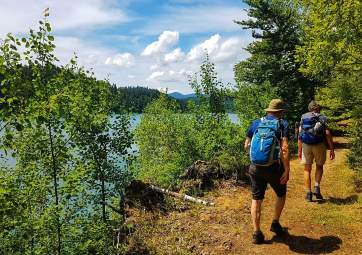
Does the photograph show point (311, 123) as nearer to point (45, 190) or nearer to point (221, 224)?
point (221, 224)

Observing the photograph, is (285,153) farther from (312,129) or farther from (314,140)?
(314,140)

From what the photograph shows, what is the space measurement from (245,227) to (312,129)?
10.9 ft

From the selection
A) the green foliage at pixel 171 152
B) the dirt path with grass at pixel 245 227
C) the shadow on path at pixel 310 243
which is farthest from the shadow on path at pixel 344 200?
the green foliage at pixel 171 152

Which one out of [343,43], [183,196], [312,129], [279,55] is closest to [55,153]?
[183,196]

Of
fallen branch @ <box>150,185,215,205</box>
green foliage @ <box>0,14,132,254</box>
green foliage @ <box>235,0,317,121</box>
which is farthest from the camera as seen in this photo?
green foliage @ <box>235,0,317,121</box>

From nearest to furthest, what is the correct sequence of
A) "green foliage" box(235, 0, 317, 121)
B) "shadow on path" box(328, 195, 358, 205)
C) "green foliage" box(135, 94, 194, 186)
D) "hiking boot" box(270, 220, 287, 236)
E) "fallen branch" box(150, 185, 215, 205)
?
"hiking boot" box(270, 220, 287, 236) → "shadow on path" box(328, 195, 358, 205) → "fallen branch" box(150, 185, 215, 205) → "green foliage" box(135, 94, 194, 186) → "green foliage" box(235, 0, 317, 121)

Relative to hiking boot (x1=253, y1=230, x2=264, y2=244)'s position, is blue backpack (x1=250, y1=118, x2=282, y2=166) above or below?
above

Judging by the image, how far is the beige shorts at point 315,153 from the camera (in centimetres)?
1140

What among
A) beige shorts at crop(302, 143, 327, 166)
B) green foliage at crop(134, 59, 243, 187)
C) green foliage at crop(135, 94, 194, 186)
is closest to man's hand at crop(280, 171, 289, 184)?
beige shorts at crop(302, 143, 327, 166)

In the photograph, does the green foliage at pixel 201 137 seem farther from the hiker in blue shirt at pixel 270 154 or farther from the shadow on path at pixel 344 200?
the hiker in blue shirt at pixel 270 154

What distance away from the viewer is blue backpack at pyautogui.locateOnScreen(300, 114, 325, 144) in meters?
11.2

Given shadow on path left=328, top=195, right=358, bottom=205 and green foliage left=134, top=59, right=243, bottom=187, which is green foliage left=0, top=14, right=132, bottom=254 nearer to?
green foliage left=134, top=59, right=243, bottom=187

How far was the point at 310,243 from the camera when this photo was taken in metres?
8.77

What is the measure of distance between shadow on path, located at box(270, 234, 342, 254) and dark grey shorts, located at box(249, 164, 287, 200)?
1100mm
